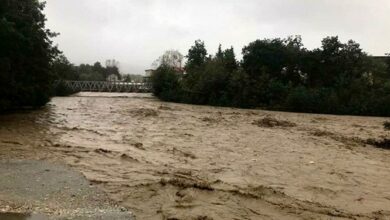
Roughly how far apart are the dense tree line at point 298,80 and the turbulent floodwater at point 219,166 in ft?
65.0

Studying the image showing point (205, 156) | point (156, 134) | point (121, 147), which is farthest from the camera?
point (156, 134)

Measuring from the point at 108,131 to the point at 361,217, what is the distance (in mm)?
15004

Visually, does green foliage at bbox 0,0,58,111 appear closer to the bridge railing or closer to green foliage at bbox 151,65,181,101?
green foliage at bbox 151,65,181,101

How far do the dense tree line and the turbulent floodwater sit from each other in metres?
19.8

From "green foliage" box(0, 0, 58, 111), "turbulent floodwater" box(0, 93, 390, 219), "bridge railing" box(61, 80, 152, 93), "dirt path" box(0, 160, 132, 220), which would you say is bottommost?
"turbulent floodwater" box(0, 93, 390, 219)

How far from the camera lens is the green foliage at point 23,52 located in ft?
73.7

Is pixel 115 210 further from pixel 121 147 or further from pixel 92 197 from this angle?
pixel 121 147

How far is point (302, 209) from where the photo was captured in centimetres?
868

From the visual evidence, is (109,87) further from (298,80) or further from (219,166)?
(219,166)

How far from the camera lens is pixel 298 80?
50406mm

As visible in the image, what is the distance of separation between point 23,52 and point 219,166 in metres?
16.0

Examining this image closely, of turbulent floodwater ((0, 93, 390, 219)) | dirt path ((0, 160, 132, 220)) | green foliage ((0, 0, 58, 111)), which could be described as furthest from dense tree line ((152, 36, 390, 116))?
dirt path ((0, 160, 132, 220))

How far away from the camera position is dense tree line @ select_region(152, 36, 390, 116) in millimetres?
43531

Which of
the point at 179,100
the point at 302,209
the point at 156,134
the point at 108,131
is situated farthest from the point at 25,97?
the point at 179,100
